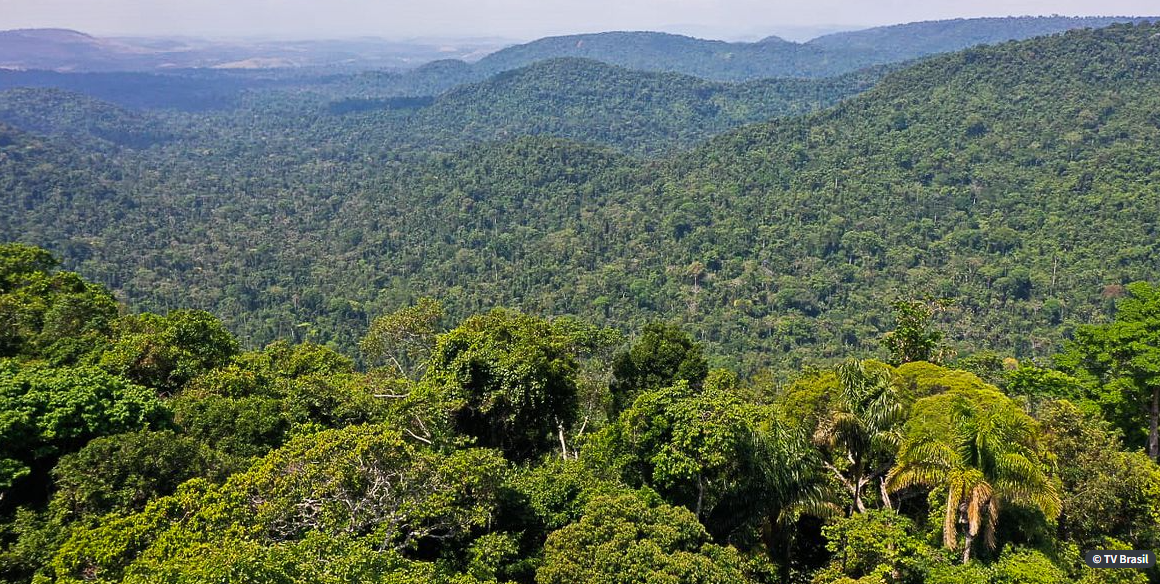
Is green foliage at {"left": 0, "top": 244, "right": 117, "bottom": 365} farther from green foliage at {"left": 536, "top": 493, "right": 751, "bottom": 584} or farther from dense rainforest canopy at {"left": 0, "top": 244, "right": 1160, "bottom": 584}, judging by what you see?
green foliage at {"left": 536, "top": 493, "right": 751, "bottom": 584}

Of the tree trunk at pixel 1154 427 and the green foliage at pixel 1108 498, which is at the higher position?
the green foliage at pixel 1108 498

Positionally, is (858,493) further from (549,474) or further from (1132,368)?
(1132,368)

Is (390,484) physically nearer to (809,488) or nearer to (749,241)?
(809,488)

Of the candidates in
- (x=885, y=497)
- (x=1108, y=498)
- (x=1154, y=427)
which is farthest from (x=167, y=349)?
(x=1154, y=427)

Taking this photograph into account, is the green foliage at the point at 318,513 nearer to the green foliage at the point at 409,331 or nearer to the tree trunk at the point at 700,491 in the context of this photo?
the tree trunk at the point at 700,491

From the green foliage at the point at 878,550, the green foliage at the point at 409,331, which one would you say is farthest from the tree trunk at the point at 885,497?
the green foliage at the point at 409,331

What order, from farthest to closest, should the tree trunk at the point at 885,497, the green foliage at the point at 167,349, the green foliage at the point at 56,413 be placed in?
the green foliage at the point at 167,349 < the tree trunk at the point at 885,497 < the green foliage at the point at 56,413

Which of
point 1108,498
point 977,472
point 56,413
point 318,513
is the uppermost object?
point 977,472
